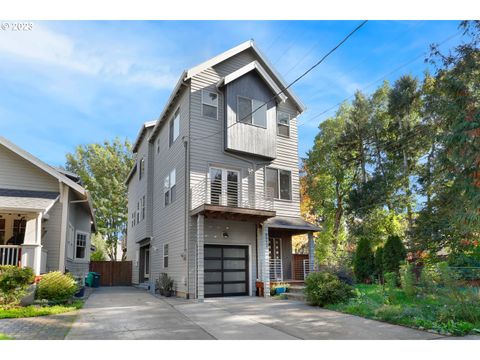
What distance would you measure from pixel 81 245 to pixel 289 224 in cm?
1065

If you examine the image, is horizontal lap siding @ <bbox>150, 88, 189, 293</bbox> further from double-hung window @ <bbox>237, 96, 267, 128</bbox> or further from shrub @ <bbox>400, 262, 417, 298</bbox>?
shrub @ <bbox>400, 262, 417, 298</bbox>

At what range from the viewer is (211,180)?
1530cm

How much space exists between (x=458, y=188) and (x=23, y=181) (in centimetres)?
1391

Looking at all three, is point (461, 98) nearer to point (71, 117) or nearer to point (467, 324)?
point (467, 324)

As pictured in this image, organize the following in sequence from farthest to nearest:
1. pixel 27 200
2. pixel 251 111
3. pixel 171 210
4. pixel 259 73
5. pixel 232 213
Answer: pixel 171 210 → pixel 259 73 → pixel 251 111 → pixel 232 213 → pixel 27 200

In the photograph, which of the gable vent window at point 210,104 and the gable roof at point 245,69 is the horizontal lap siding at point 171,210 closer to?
the gable roof at point 245,69

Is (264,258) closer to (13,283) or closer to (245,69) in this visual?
(245,69)

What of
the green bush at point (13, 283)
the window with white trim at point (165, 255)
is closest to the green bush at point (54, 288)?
the green bush at point (13, 283)

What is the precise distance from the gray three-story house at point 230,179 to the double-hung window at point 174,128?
5 centimetres

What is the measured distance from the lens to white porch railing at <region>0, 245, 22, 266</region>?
454 inches

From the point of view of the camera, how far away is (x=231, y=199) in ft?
50.8

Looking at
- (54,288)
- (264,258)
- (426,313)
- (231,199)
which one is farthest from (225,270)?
(426,313)

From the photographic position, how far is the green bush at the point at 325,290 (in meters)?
11.1

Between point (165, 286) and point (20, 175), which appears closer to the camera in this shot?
point (20, 175)
